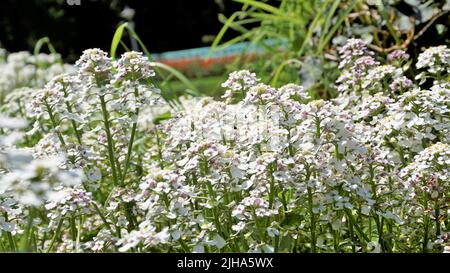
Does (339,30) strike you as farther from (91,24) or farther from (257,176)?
(91,24)

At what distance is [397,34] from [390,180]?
4.90 ft

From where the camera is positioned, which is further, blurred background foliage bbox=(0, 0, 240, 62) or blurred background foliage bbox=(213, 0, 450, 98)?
blurred background foliage bbox=(0, 0, 240, 62)

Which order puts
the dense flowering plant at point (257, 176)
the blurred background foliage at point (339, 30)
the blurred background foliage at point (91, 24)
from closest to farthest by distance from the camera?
the dense flowering plant at point (257, 176) < the blurred background foliage at point (339, 30) < the blurred background foliage at point (91, 24)

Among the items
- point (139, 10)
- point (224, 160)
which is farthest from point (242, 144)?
point (139, 10)

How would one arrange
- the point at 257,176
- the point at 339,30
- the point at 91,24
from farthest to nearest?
the point at 91,24, the point at 339,30, the point at 257,176

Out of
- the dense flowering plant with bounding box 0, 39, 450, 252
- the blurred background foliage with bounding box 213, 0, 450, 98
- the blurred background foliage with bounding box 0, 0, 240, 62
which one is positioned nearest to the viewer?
the dense flowering plant with bounding box 0, 39, 450, 252

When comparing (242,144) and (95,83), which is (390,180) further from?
(95,83)

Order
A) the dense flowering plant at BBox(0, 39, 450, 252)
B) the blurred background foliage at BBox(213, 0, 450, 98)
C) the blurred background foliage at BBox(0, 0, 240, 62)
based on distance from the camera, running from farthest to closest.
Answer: the blurred background foliage at BBox(0, 0, 240, 62)
the blurred background foliage at BBox(213, 0, 450, 98)
the dense flowering plant at BBox(0, 39, 450, 252)

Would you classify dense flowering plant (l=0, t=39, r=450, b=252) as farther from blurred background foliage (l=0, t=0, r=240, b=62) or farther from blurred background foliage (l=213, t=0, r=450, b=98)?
blurred background foliage (l=0, t=0, r=240, b=62)

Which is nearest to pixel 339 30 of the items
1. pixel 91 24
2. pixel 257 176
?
pixel 257 176

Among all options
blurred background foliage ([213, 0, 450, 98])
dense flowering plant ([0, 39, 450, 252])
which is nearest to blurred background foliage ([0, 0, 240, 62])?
blurred background foliage ([213, 0, 450, 98])

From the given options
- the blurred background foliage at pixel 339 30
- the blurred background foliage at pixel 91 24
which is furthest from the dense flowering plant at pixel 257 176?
the blurred background foliage at pixel 91 24

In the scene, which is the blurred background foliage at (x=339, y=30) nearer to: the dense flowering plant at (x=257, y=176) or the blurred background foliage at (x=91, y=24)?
the dense flowering plant at (x=257, y=176)
